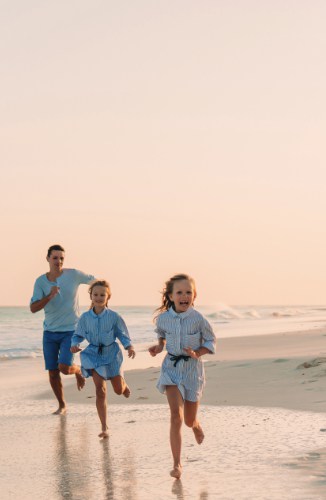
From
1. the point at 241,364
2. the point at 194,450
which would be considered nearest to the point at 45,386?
the point at 241,364

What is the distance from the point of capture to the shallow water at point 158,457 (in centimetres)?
558

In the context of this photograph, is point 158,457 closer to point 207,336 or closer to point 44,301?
point 207,336

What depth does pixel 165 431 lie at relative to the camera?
26.5ft

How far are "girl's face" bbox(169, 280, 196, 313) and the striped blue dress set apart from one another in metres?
1.78

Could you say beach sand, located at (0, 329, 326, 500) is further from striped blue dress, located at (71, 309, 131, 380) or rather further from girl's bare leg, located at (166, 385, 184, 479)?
striped blue dress, located at (71, 309, 131, 380)

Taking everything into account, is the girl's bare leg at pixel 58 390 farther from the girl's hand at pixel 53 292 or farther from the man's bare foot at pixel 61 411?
the girl's hand at pixel 53 292

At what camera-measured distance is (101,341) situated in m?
8.49

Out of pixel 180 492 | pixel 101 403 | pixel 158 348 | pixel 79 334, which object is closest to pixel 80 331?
pixel 79 334

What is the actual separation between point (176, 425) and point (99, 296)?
2.33m

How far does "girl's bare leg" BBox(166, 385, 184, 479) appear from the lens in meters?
6.07

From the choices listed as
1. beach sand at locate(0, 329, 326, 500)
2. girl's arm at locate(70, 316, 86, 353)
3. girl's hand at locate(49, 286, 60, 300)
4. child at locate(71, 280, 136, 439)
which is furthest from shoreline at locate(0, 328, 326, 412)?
girl's arm at locate(70, 316, 86, 353)

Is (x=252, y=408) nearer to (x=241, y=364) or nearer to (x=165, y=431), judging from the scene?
(x=165, y=431)

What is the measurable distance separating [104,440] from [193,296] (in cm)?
173

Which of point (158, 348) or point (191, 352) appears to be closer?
point (191, 352)
